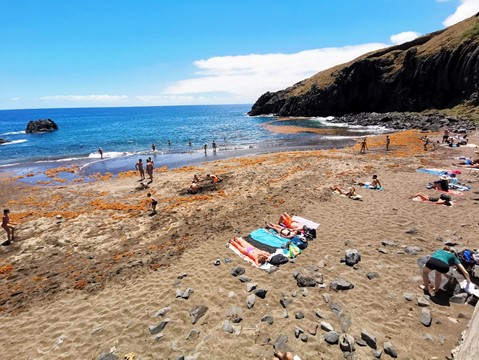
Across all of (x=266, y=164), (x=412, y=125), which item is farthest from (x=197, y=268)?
(x=412, y=125)

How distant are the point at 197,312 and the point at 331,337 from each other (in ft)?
12.1

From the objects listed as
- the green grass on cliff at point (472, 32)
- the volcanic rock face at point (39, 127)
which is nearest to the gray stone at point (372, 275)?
the green grass on cliff at point (472, 32)

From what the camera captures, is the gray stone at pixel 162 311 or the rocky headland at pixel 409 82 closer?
the gray stone at pixel 162 311

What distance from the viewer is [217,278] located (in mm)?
9977

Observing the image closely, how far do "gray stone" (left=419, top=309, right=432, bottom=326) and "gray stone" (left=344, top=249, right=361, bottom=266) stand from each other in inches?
104

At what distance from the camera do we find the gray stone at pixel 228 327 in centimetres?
758

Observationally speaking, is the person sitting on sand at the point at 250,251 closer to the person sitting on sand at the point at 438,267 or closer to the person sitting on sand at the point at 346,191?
the person sitting on sand at the point at 438,267

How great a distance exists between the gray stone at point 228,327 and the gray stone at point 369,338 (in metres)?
3.29

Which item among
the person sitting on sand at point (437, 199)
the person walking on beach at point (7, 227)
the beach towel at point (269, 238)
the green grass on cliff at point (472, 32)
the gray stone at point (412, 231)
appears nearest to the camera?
the beach towel at point (269, 238)

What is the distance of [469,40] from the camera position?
73.0 meters

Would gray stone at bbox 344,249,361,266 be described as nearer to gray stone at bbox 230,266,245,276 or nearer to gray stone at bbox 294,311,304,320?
gray stone at bbox 294,311,304,320

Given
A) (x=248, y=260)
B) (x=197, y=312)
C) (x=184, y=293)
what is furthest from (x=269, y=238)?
(x=197, y=312)

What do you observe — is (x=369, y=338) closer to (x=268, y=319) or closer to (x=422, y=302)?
(x=422, y=302)

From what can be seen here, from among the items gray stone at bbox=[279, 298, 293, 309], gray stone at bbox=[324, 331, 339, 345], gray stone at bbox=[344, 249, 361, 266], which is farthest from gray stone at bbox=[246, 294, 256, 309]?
gray stone at bbox=[344, 249, 361, 266]
